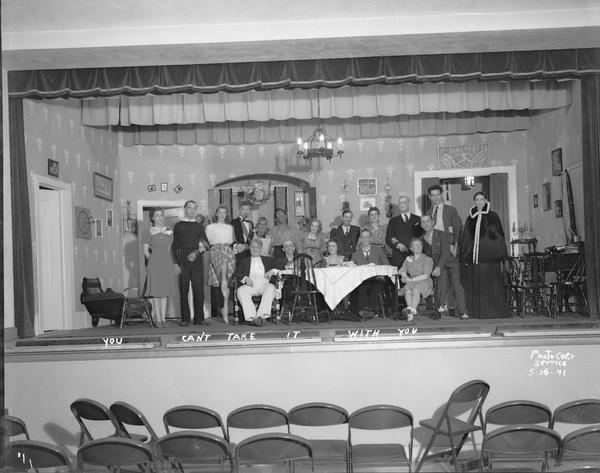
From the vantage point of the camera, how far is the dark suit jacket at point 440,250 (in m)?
8.40

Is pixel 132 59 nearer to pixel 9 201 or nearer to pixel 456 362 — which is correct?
pixel 9 201

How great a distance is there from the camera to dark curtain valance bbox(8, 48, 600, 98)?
7.36m

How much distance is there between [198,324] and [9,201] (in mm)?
2678

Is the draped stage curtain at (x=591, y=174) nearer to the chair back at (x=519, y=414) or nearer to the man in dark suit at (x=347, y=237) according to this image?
the man in dark suit at (x=347, y=237)

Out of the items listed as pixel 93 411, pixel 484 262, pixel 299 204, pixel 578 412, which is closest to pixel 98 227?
pixel 299 204

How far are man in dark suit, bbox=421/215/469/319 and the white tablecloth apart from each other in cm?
64

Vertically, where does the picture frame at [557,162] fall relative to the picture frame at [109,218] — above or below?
above

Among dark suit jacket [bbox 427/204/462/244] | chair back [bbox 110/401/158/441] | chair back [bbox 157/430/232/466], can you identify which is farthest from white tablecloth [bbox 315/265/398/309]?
chair back [bbox 157/430/232/466]

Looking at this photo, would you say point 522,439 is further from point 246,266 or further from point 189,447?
point 246,266

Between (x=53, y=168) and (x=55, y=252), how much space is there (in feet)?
3.80

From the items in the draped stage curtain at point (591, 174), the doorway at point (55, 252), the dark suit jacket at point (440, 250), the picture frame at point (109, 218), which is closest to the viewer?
the draped stage curtain at point (591, 174)

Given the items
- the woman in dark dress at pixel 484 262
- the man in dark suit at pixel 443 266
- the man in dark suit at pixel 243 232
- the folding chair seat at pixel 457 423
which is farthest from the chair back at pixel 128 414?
the man in dark suit at pixel 243 232

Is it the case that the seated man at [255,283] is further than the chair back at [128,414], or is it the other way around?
the seated man at [255,283]

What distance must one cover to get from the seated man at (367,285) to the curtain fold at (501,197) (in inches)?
126
